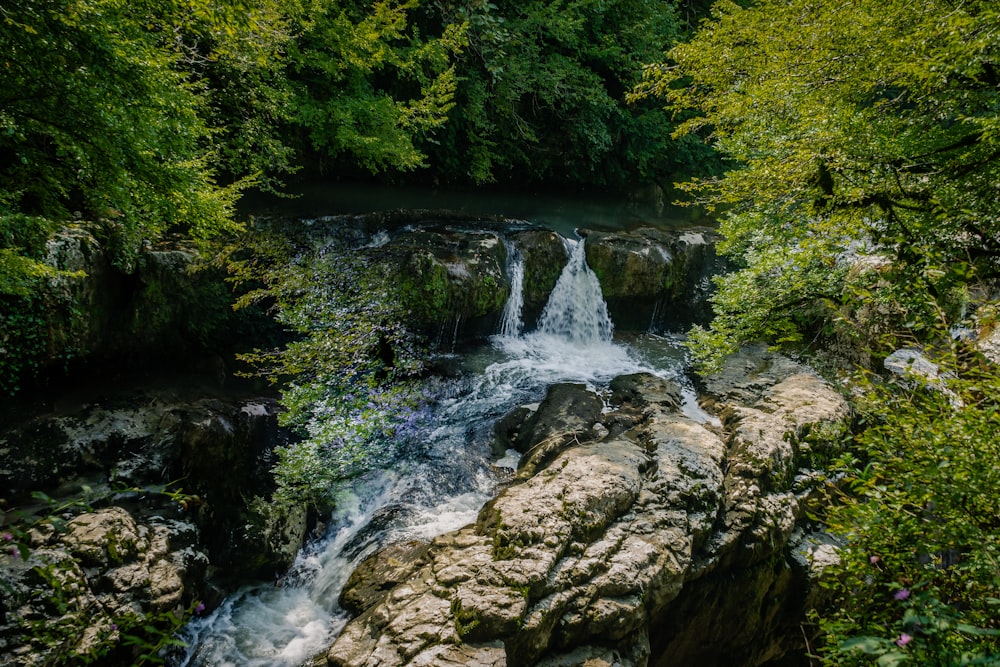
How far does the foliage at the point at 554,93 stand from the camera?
12.1m

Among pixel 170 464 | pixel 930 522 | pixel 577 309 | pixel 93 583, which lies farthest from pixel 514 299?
pixel 930 522

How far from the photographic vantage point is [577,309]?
10.5 meters

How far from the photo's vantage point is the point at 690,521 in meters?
4.21

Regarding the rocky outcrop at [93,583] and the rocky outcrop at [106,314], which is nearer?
the rocky outcrop at [93,583]

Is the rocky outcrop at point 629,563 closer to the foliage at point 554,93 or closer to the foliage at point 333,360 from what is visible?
the foliage at point 333,360

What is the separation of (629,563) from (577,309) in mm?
7160

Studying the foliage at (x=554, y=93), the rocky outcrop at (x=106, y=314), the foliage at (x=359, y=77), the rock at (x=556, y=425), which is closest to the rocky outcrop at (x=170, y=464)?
the rocky outcrop at (x=106, y=314)

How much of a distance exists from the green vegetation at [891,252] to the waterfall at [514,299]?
157 inches

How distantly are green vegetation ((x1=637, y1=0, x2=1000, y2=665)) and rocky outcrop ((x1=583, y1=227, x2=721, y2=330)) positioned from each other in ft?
12.6

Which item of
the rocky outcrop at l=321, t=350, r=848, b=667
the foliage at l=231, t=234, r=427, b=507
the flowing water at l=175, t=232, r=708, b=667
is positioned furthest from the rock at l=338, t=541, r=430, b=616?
the foliage at l=231, t=234, r=427, b=507

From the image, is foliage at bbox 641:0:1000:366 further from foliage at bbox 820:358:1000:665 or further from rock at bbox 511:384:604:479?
rock at bbox 511:384:604:479

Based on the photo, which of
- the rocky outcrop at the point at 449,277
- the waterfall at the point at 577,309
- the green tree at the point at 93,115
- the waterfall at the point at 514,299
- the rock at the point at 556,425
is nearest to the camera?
the green tree at the point at 93,115

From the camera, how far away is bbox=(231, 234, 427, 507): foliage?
6125mm

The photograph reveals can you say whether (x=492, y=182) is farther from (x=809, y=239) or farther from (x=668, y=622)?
(x=668, y=622)
